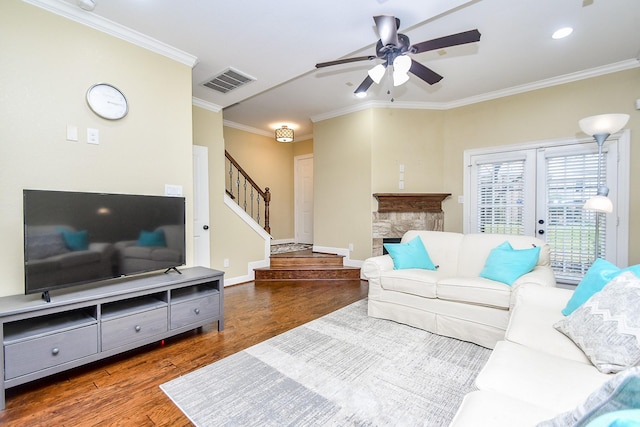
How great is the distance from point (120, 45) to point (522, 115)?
497cm

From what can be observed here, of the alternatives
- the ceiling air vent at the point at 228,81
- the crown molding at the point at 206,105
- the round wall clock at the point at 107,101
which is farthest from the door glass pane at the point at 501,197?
→ the round wall clock at the point at 107,101

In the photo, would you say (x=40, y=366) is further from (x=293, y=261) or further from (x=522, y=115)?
(x=522, y=115)

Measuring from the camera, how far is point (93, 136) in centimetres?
251

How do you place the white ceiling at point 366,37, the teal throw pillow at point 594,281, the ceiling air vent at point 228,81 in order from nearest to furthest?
1. the teal throw pillow at point 594,281
2. the white ceiling at point 366,37
3. the ceiling air vent at point 228,81

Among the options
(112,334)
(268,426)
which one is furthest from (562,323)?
(112,334)

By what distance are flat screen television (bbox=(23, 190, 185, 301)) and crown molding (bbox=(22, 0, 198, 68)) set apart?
4.77 ft

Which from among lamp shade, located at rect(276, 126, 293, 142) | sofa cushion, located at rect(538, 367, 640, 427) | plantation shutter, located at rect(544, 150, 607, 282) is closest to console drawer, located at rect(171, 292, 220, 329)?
sofa cushion, located at rect(538, 367, 640, 427)

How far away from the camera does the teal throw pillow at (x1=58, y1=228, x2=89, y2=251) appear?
2111mm

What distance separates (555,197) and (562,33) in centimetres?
209

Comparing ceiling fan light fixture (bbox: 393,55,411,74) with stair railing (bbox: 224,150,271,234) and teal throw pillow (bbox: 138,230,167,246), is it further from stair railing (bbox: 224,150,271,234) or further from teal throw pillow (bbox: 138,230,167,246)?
stair railing (bbox: 224,150,271,234)

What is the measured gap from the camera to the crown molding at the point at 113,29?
229cm

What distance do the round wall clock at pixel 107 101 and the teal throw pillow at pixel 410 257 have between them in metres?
2.98

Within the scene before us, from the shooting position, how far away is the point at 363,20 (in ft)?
8.34

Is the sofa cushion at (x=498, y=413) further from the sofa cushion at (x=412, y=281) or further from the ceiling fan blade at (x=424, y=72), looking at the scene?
the ceiling fan blade at (x=424, y=72)
